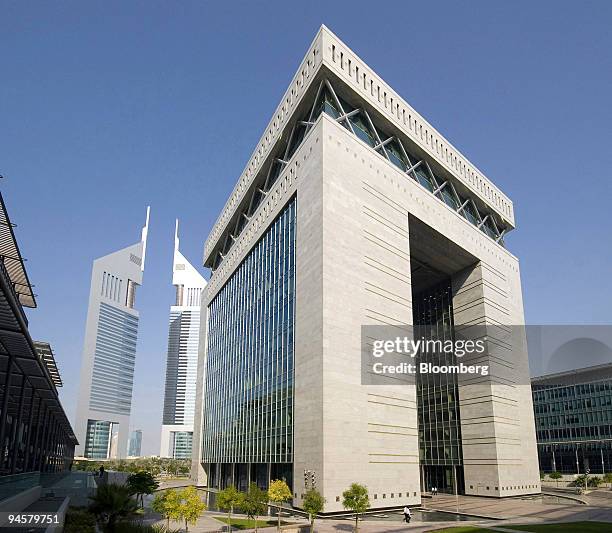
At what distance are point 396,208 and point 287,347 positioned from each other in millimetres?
17277

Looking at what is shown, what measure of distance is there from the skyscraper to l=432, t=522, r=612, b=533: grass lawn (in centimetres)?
863

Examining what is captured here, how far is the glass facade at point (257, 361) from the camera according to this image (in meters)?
43.3

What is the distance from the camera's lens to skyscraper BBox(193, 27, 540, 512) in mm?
37312

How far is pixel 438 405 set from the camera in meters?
59.8

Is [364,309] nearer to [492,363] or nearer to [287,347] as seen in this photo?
[287,347]

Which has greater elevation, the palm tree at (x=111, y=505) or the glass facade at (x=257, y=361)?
the glass facade at (x=257, y=361)

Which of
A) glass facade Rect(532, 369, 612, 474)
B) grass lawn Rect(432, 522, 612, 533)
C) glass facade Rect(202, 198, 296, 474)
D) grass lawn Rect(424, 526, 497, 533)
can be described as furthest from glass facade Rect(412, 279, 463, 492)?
glass facade Rect(532, 369, 612, 474)

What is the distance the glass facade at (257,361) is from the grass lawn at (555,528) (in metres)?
14.7

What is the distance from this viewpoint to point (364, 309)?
4041 cm

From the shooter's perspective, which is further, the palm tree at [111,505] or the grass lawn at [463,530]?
the grass lawn at [463,530]

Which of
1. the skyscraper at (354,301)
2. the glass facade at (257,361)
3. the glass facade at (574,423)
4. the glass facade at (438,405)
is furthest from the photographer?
the glass facade at (574,423)

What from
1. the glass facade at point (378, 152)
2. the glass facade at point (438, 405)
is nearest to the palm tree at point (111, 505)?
the glass facade at point (378, 152)

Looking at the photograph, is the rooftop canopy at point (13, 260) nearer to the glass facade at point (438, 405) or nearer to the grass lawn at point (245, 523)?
the grass lawn at point (245, 523)

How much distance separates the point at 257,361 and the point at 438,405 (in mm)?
Answer: 24559
